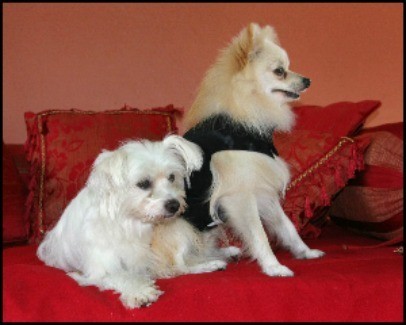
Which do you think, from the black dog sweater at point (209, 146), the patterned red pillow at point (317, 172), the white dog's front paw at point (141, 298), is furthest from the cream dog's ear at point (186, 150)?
the patterned red pillow at point (317, 172)

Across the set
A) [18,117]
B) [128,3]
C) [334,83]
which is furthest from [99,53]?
[334,83]

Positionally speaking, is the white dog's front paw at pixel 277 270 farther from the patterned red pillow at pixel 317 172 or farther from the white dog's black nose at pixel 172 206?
the patterned red pillow at pixel 317 172

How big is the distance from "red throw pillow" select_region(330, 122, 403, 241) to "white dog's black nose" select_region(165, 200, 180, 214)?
0.97 metres

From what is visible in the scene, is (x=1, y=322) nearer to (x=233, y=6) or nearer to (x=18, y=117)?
(x=18, y=117)

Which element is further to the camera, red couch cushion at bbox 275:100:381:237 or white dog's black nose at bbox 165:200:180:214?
red couch cushion at bbox 275:100:381:237

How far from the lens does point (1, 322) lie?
1.39m

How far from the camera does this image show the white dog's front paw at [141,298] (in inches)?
56.9

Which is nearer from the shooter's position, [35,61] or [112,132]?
[112,132]

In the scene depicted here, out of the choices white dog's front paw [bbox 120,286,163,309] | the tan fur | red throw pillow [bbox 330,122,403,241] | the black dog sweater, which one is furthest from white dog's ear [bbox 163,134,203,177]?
red throw pillow [bbox 330,122,403,241]

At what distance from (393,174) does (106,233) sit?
1.26m

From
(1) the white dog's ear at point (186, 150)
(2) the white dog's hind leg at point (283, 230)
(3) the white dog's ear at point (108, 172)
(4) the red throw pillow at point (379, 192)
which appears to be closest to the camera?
(3) the white dog's ear at point (108, 172)

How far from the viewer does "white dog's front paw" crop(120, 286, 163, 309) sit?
1444 millimetres

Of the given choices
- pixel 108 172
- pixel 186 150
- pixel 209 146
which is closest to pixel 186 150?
pixel 186 150

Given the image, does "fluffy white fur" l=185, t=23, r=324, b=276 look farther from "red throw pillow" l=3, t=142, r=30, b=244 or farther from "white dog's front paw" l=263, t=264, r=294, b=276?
"red throw pillow" l=3, t=142, r=30, b=244
